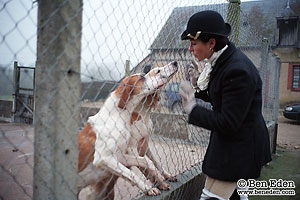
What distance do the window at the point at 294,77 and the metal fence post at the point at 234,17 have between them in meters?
16.7

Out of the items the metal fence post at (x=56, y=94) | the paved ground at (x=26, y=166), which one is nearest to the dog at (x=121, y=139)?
the paved ground at (x=26, y=166)

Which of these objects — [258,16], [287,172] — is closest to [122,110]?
[287,172]

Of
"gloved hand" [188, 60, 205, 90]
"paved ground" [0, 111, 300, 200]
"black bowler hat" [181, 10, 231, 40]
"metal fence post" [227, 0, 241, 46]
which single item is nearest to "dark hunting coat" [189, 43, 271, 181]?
"black bowler hat" [181, 10, 231, 40]

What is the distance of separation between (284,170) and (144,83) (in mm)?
3758

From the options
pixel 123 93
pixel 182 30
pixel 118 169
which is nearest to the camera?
pixel 118 169

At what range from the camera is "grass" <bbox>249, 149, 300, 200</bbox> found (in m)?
3.70

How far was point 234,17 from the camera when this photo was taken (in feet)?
13.4

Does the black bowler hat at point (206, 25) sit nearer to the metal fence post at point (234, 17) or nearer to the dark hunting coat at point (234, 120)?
the dark hunting coat at point (234, 120)

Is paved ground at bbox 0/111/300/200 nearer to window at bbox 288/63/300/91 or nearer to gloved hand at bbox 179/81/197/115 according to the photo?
gloved hand at bbox 179/81/197/115

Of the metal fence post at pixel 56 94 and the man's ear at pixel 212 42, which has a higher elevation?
the man's ear at pixel 212 42

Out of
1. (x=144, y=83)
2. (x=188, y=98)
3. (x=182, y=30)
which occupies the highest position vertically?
(x=182, y=30)

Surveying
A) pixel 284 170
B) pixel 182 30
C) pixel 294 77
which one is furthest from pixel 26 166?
pixel 294 77

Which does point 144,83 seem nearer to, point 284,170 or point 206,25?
point 206,25

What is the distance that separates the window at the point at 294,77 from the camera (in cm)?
1868
